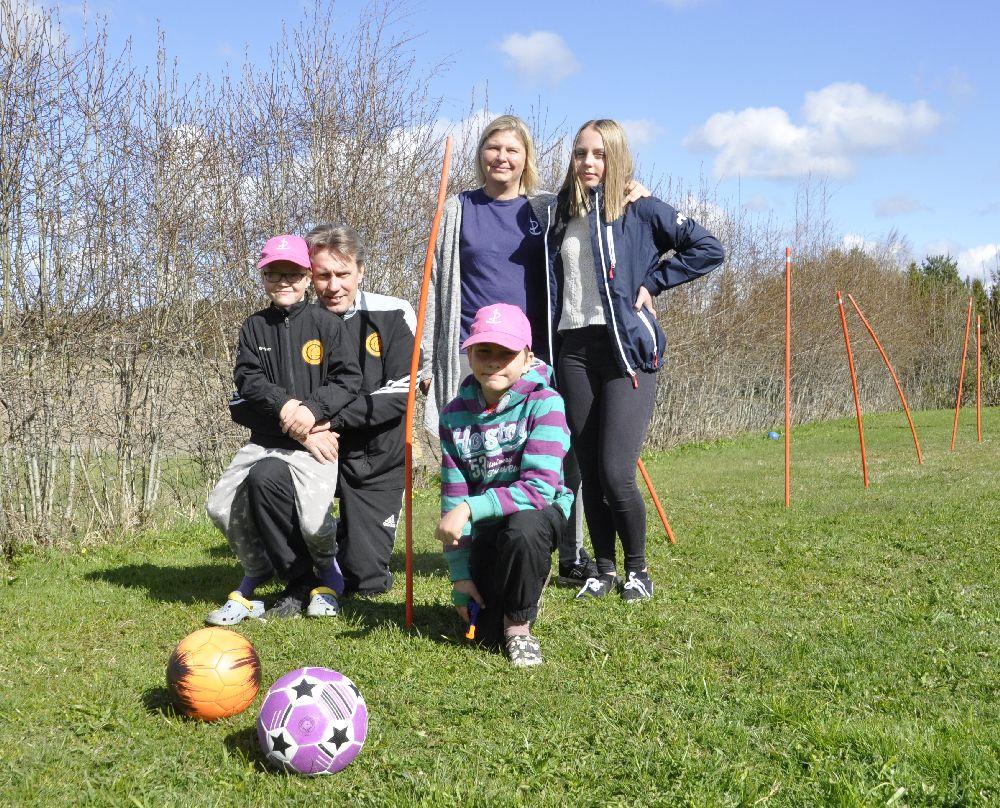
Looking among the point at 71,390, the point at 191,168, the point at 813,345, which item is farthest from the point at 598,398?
the point at 813,345

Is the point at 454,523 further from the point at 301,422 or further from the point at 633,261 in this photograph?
the point at 633,261

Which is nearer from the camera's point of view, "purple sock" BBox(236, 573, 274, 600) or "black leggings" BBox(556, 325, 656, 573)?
"black leggings" BBox(556, 325, 656, 573)

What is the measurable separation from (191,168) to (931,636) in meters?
6.39

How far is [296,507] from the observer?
4.48 meters

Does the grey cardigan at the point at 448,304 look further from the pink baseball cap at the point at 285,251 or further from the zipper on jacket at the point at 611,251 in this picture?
the pink baseball cap at the point at 285,251

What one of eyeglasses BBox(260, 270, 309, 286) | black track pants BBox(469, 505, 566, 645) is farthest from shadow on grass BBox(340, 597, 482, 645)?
eyeglasses BBox(260, 270, 309, 286)

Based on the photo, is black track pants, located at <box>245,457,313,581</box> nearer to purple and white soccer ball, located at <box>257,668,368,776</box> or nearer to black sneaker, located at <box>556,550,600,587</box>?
black sneaker, located at <box>556,550,600,587</box>

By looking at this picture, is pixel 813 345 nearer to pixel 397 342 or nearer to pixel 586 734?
pixel 397 342

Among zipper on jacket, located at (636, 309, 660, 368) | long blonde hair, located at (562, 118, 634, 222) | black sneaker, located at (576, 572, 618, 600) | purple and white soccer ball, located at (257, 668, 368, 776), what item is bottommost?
black sneaker, located at (576, 572, 618, 600)

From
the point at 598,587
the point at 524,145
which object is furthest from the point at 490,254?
the point at 598,587

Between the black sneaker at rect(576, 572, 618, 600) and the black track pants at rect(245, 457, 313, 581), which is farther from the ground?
the black track pants at rect(245, 457, 313, 581)

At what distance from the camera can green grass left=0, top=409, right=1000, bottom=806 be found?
259 centimetres

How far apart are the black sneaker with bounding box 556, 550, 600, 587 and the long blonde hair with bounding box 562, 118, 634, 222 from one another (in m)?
1.86

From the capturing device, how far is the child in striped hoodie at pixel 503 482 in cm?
357
